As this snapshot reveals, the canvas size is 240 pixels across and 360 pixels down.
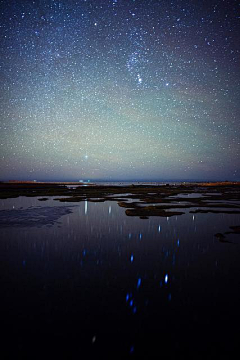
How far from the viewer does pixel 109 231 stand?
1506cm

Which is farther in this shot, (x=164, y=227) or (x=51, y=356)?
(x=164, y=227)

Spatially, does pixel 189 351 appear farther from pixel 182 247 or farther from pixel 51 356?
pixel 182 247

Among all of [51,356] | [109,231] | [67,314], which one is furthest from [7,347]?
[109,231]

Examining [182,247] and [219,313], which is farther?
[182,247]

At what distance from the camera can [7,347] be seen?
13.7 ft

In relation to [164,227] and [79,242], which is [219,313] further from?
[164,227]

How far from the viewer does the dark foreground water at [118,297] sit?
169 inches

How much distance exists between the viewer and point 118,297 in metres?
6.15

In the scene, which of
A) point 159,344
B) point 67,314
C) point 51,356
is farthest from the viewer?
point 67,314

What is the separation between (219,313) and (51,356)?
14.2 ft

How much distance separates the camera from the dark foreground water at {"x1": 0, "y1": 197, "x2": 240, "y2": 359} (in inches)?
169

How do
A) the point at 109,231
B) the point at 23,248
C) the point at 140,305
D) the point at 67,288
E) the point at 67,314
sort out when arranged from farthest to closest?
1. the point at 109,231
2. the point at 23,248
3. the point at 67,288
4. the point at 140,305
5. the point at 67,314

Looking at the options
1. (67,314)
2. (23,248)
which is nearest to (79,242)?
(23,248)

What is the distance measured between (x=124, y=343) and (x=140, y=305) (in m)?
1.50
